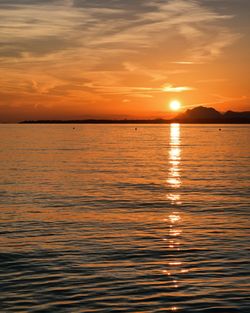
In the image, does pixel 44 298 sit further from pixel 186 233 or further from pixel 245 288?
pixel 186 233

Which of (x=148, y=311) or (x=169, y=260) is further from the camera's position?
(x=169, y=260)

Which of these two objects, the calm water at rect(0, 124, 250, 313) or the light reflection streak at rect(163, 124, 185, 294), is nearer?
the calm water at rect(0, 124, 250, 313)

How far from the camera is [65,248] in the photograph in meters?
25.3

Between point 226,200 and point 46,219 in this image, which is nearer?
point 46,219

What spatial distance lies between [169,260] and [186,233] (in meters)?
6.08

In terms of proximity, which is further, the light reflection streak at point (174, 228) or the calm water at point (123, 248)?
the light reflection streak at point (174, 228)

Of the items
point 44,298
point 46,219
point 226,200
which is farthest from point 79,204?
point 44,298

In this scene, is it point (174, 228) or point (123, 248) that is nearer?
point (123, 248)

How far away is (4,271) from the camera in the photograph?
21297 mm

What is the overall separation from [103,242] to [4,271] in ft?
21.9

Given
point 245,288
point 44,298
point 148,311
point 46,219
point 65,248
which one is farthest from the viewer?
point 46,219

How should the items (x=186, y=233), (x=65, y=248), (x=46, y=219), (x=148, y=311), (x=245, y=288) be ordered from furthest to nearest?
1. (x=46, y=219)
2. (x=186, y=233)
3. (x=65, y=248)
4. (x=245, y=288)
5. (x=148, y=311)

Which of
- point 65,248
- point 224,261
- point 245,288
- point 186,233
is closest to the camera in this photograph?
point 245,288

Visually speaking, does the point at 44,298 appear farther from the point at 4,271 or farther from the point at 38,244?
the point at 38,244
